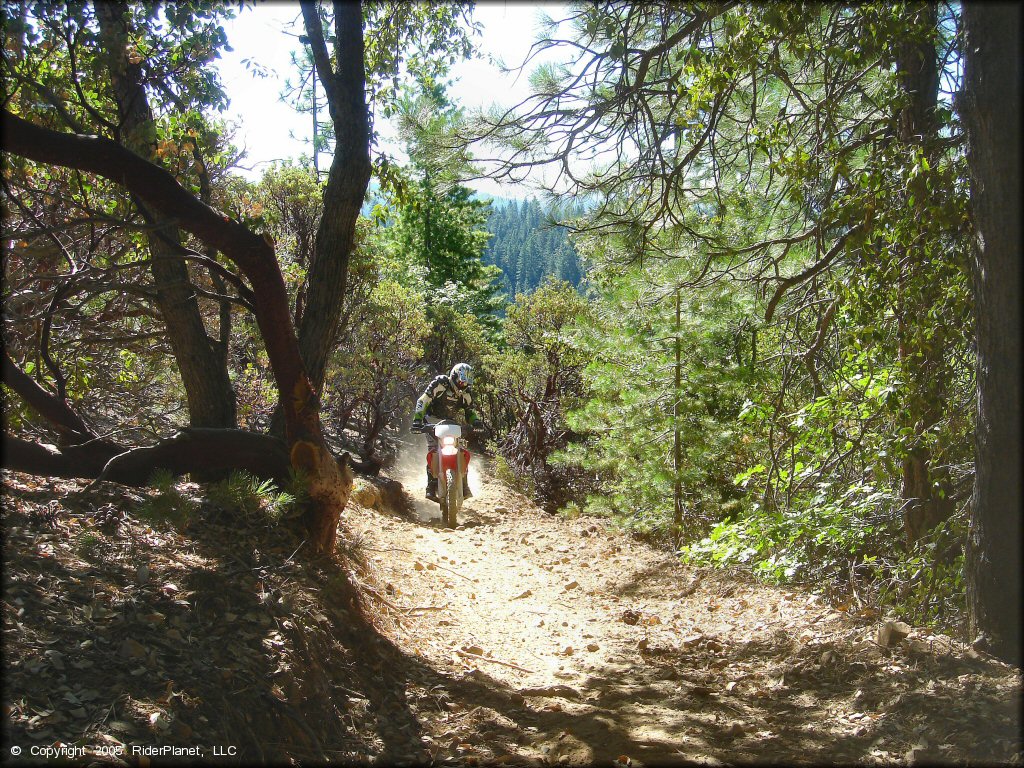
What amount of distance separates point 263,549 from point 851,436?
4194mm

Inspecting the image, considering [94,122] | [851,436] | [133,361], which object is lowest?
[851,436]

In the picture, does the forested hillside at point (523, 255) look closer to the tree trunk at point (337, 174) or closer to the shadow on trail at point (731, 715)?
the tree trunk at point (337, 174)

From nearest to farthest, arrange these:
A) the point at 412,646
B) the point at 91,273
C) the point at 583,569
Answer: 1. the point at 91,273
2. the point at 412,646
3. the point at 583,569

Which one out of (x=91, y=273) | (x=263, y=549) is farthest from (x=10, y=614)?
(x=91, y=273)

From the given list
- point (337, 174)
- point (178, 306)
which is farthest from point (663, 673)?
point (178, 306)

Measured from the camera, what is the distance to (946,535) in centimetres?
424

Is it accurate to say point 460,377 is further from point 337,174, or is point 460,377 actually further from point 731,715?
point 731,715

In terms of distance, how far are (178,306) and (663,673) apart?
4.31 metres

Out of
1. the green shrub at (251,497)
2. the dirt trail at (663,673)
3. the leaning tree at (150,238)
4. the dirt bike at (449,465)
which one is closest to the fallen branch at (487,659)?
the dirt trail at (663,673)

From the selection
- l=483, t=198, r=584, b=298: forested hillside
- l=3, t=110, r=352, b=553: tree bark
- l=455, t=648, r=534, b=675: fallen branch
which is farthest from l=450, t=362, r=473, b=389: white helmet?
l=483, t=198, r=584, b=298: forested hillside

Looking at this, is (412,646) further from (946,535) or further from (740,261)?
(740,261)

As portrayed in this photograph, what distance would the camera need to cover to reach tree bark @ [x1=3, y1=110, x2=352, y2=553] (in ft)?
11.4

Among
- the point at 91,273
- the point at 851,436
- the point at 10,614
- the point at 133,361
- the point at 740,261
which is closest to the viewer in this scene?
the point at 10,614

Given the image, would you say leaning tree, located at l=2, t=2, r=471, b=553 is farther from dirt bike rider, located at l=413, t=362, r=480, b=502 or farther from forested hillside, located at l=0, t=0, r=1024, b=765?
dirt bike rider, located at l=413, t=362, r=480, b=502
